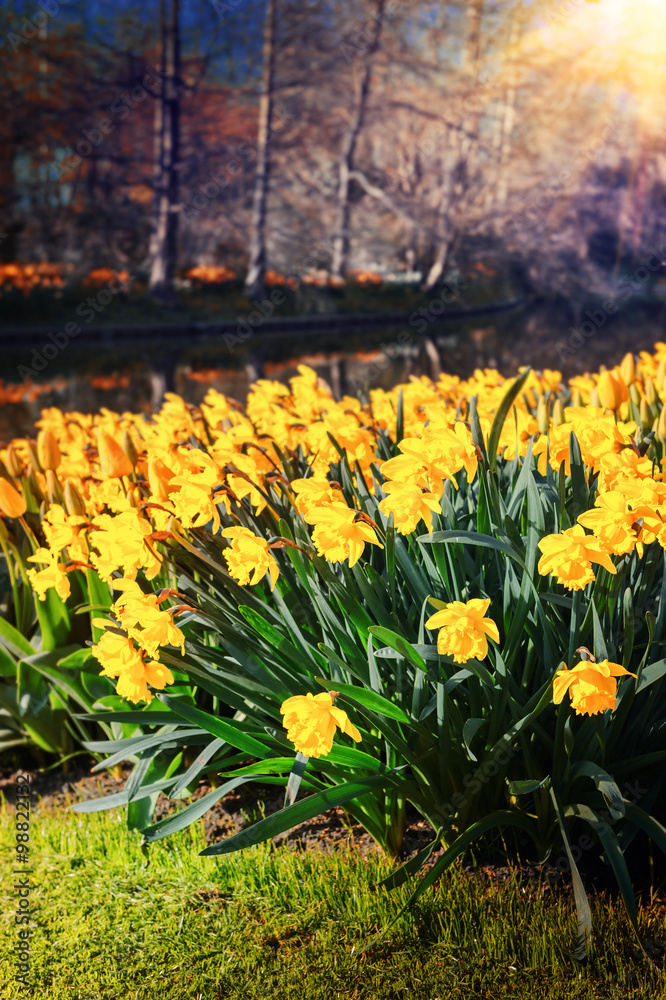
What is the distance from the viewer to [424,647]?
1456 mm

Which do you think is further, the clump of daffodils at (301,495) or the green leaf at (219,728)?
the green leaf at (219,728)

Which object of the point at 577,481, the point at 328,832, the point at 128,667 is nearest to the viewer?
the point at 128,667

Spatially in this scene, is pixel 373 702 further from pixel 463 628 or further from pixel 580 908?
pixel 580 908

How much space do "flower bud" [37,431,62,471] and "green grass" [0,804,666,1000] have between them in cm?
110

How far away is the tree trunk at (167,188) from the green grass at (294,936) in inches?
672

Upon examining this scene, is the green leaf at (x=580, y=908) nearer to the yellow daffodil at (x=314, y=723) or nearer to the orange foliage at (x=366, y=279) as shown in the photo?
the yellow daffodil at (x=314, y=723)

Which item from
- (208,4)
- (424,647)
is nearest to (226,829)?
(424,647)

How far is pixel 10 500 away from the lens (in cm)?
203

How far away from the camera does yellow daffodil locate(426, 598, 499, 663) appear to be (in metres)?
1.23

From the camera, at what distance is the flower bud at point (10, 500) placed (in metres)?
2.02

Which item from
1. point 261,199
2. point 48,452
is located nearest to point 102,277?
point 261,199

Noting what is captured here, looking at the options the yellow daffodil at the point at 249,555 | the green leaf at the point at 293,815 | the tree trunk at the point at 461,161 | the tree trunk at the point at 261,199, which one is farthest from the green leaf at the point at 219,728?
the tree trunk at the point at 461,161

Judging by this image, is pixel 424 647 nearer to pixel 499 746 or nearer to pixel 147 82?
pixel 499 746

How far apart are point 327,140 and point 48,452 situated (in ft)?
82.8
